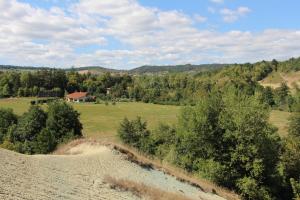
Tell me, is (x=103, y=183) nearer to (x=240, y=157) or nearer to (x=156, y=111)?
(x=240, y=157)

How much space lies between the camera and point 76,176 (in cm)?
2328

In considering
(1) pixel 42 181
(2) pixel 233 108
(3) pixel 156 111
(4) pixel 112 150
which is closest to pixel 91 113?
(3) pixel 156 111

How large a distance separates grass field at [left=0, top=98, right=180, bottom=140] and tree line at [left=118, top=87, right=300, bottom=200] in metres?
48.8

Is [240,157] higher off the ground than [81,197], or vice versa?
[81,197]

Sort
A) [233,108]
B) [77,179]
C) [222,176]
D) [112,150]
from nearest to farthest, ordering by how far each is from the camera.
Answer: [77,179]
[112,150]
[222,176]
[233,108]

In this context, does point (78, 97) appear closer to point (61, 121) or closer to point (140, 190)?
point (61, 121)

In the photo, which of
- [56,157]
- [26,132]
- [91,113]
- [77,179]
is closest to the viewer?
[77,179]

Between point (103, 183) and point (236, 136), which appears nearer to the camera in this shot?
point (103, 183)

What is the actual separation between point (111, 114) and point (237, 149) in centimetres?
8835

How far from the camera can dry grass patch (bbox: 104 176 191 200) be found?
22.6 metres

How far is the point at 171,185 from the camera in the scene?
2748cm

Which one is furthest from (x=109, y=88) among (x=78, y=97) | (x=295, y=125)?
(x=295, y=125)

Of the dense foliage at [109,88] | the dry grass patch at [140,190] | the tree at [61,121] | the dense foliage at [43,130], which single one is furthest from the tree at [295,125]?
the dense foliage at [109,88]

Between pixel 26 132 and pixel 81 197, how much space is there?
43.5m
